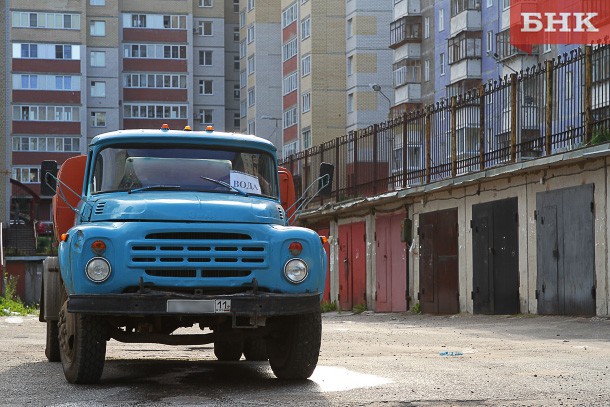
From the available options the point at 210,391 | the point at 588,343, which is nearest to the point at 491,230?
the point at 588,343

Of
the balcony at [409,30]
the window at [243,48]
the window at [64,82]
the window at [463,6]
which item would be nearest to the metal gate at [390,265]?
the window at [463,6]

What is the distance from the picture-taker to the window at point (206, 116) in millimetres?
118125

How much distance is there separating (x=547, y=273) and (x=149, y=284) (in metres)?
14.6

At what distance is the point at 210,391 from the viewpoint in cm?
1080

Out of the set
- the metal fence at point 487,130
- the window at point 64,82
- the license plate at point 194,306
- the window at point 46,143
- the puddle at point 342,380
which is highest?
the window at point 64,82

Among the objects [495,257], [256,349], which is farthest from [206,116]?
[256,349]

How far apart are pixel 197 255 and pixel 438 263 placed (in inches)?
768

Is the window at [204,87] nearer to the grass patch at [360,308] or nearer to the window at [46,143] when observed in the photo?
the window at [46,143]

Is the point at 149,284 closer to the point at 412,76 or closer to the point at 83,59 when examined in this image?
the point at 412,76

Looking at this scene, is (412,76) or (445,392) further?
(412,76)

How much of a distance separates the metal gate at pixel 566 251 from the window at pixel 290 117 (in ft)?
226

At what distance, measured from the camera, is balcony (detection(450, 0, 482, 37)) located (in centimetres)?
7000

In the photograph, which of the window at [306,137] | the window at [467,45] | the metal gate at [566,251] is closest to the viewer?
the metal gate at [566,251]

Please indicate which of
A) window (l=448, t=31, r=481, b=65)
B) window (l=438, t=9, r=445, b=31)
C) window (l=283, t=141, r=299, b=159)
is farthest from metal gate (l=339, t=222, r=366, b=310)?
window (l=283, t=141, r=299, b=159)
